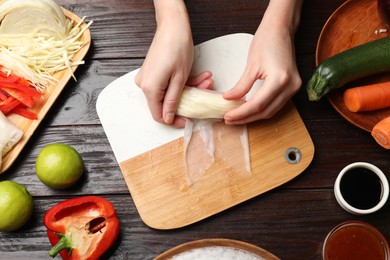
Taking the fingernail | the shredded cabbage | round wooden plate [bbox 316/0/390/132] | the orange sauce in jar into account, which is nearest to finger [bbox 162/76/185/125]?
the fingernail

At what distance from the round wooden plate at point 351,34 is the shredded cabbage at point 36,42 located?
0.85 meters

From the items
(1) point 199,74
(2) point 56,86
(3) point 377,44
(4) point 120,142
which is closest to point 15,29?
(2) point 56,86

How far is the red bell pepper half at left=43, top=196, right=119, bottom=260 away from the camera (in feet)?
4.97

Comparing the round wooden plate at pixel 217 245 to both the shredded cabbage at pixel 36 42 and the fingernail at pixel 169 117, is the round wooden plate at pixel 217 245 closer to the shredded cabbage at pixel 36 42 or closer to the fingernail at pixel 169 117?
the fingernail at pixel 169 117

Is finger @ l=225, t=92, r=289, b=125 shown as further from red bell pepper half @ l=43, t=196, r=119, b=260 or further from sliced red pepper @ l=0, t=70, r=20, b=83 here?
sliced red pepper @ l=0, t=70, r=20, b=83

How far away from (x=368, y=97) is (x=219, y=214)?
609 millimetres

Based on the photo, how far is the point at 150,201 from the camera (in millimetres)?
1599

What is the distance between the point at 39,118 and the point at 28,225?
0.35 m

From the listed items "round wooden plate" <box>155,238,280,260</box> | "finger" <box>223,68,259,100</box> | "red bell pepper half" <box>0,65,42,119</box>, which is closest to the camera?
"round wooden plate" <box>155,238,280,260</box>

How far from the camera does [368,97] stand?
1.61 meters

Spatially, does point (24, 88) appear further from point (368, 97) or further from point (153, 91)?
point (368, 97)

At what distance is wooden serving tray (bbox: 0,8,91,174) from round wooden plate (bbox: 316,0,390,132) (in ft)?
2.64

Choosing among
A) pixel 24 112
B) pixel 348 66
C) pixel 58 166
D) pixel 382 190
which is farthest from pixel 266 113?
pixel 24 112

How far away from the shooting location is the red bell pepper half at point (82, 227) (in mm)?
1516
